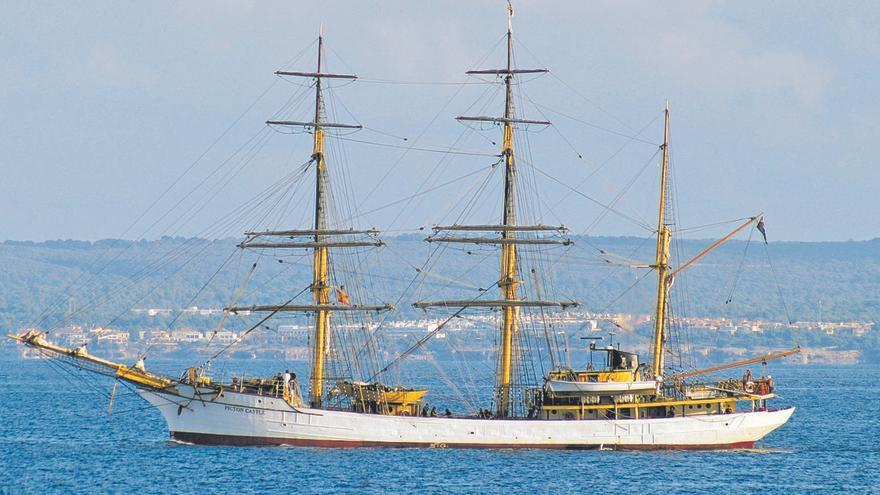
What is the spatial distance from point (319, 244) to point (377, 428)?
12.6 meters

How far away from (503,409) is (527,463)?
1130 cm

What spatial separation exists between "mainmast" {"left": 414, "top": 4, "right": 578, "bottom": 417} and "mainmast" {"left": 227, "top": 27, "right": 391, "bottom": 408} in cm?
538

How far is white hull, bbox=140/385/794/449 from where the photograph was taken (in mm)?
94750

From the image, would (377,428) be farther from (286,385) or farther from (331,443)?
(286,385)

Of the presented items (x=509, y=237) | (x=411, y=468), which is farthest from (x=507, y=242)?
(x=411, y=468)

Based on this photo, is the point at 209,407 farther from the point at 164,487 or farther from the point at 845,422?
the point at 845,422

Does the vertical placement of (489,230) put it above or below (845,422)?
above

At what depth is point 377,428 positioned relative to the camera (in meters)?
95.2

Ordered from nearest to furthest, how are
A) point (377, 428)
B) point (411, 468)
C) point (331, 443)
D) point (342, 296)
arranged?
point (411, 468) → point (331, 443) → point (377, 428) → point (342, 296)

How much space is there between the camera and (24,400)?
526ft

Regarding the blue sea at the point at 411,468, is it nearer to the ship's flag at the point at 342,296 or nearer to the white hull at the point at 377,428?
the white hull at the point at 377,428

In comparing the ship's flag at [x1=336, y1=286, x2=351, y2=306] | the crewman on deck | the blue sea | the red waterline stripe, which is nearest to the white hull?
the red waterline stripe

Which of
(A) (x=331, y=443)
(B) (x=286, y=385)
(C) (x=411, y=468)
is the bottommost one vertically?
(C) (x=411, y=468)

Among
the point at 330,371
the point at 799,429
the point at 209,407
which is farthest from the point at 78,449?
the point at 799,429
